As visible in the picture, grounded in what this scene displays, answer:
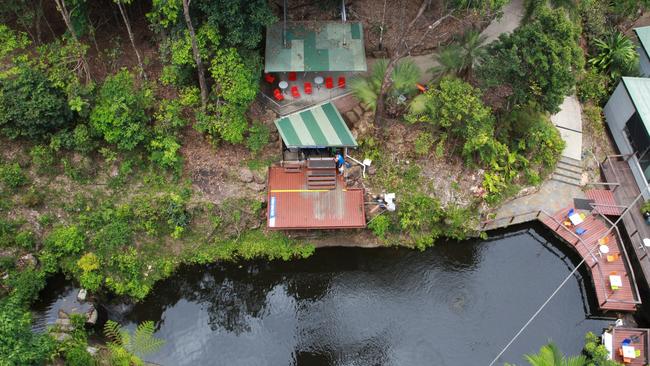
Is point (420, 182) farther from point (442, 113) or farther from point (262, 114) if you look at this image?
point (262, 114)

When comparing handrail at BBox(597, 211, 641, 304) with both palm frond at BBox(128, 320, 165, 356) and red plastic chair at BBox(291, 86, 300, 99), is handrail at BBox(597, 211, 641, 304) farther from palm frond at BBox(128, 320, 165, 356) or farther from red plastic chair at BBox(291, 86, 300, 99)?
palm frond at BBox(128, 320, 165, 356)

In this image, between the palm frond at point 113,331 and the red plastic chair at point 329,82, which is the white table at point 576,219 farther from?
the palm frond at point 113,331

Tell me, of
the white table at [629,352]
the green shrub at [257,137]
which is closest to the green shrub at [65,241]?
the green shrub at [257,137]

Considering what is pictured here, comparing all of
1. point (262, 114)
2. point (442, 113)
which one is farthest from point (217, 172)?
point (442, 113)

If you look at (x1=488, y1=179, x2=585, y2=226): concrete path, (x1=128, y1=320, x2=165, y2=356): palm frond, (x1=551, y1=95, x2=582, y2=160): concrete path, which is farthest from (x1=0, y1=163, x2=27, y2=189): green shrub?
(x1=551, y1=95, x2=582, y2=160): concrete path

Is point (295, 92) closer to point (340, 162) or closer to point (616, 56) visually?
point (340, 162)

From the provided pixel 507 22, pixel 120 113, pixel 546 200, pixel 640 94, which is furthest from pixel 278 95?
pixel 640 94

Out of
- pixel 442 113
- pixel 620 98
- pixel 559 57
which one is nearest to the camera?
pixel 559 57
